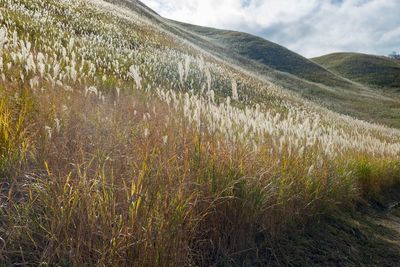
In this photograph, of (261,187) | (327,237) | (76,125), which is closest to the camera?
(261,187)

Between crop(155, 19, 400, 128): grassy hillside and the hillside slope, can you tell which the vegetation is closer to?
the hillside slope

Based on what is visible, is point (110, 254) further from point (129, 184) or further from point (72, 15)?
point (72, 15)

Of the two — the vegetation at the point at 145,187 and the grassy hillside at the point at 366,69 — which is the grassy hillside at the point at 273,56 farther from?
the vegetation at the point at 145,187

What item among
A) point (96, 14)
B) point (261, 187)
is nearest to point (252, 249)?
point (261, 187)

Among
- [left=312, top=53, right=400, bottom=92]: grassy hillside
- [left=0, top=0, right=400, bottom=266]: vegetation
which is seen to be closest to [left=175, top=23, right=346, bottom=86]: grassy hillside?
[left=312, top=53, right=400, bottom=92]: grassy hillside

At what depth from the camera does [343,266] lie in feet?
11.3

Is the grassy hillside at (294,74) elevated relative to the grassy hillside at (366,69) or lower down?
lower down

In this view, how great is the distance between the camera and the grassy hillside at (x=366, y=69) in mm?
72375

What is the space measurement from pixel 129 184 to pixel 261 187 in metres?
1.28

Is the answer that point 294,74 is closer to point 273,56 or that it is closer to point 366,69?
point 273,56

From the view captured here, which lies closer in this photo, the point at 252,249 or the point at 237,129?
the point at 252,249

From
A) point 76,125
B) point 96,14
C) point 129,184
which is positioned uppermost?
point 129,184

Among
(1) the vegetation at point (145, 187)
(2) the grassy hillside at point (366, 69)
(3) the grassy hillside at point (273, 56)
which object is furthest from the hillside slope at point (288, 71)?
(1) the vegetation at point (145, 187)

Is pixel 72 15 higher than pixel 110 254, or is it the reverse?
pixel 110 254
